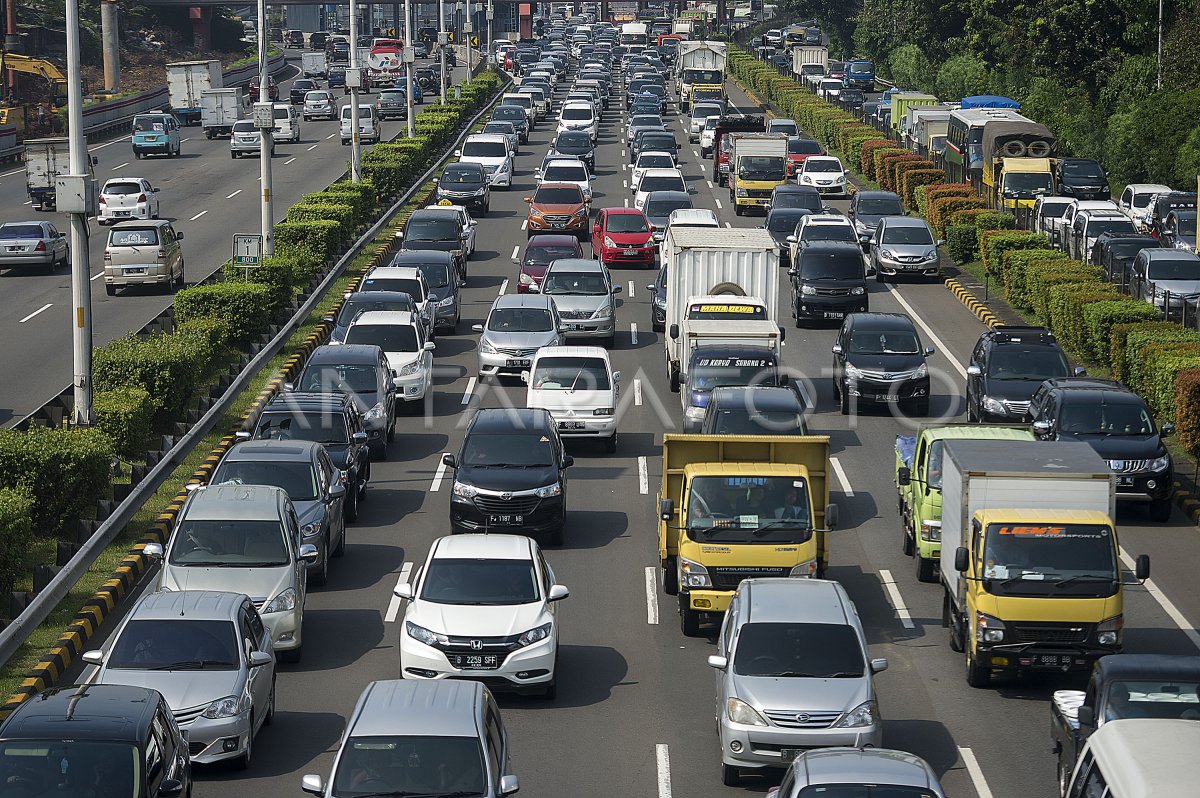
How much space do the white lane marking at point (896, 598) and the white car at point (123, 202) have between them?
118ft

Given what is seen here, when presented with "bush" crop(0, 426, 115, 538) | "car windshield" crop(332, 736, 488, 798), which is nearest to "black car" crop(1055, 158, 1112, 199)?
"bush" crop(0, 426, 115, 538)

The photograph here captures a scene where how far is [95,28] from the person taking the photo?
128250mm

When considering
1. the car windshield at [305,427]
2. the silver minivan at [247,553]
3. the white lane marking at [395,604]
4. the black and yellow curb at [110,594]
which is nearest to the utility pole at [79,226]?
the black and yellow curb at [110,594]

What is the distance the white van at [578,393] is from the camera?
29797mm

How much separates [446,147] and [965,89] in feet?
98.5

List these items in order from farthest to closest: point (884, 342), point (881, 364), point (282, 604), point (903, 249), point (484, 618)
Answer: point (903, 249) → point (884, 342) → point (881, 364) → point (282, 604) → point (484, 618)

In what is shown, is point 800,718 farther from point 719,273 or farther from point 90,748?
point 719,273

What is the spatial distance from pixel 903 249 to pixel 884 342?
47.4ft

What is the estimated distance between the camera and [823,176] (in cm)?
6134

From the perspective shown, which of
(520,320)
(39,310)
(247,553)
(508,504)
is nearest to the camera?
(247,553)

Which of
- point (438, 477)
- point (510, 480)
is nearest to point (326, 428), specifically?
point (438, 477)

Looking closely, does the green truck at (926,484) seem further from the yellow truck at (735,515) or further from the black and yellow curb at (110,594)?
the black and yellow curb at (110,594)

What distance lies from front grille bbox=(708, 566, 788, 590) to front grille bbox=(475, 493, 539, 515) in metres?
4.25

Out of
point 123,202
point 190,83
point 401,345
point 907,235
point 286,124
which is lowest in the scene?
point 401,345
